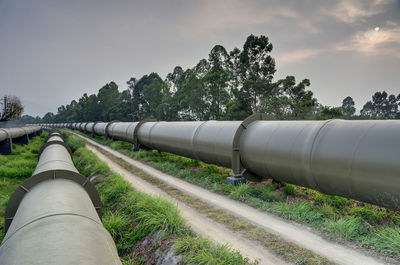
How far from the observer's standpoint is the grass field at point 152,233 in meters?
4.79

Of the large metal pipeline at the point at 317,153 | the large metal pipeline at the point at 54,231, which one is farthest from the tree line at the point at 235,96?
the large metal pipeline at the point at 54,231

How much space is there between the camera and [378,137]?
5668 millimetres

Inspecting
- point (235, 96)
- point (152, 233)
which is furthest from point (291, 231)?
point (235, 96)

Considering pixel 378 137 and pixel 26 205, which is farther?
pixel 378 137

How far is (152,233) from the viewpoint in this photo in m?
6.02

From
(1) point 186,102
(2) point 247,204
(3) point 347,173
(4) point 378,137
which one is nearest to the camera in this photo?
(4) point 378,137

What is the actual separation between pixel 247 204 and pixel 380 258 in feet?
12.5

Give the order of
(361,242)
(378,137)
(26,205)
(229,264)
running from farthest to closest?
(378,137) → (361,242) → (229,264) → (26,205)

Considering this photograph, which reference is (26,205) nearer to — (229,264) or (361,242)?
(229,264)

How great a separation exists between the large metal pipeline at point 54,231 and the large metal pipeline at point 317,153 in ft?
18.4

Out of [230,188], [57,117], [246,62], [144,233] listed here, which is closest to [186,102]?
[246,62]

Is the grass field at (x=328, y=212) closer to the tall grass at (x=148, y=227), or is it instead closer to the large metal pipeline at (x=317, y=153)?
the large metal pipeline at (x=317, y=153)

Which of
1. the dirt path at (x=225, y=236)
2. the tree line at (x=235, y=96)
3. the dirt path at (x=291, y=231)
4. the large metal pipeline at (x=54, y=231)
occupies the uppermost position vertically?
the tree line at (x=235, y=96)

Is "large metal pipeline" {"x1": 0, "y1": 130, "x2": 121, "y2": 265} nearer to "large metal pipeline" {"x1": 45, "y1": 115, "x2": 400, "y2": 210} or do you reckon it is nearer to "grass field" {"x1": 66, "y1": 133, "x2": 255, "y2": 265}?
"grass field" {"x1": 66, "y1": 133, "x2": 255, "y2": 265}
